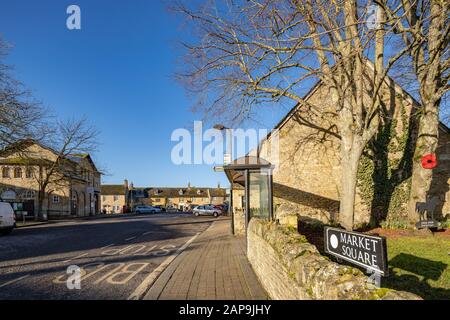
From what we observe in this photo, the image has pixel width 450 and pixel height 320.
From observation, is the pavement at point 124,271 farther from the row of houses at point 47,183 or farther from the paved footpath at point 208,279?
the row of houses at point 47,183

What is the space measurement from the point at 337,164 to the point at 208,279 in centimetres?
1298

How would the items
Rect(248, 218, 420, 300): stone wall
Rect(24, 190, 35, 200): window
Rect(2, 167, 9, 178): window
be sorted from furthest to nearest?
Rect(2, 167, 9, 178): window → Rect(24, 190, 35, 200): window → Rect(248, 218, 420, 300): stone wall

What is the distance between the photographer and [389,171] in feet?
60.3

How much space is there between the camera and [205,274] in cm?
866

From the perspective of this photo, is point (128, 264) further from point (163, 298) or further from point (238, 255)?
point (163, 298)

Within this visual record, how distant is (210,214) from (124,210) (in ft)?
108

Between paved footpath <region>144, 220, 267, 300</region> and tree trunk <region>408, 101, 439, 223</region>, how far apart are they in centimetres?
771

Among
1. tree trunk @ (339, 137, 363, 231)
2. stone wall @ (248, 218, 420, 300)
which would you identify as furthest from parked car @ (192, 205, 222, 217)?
stone wall @ (248, 218, 420, 300)

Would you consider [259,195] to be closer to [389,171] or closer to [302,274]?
[302,274]

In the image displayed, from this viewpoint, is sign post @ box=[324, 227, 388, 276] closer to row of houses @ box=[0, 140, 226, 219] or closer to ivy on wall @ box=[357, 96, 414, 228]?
ivy on wall @ box=[357, 96, 414, 228]

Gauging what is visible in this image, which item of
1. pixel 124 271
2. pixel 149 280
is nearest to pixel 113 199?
pixel 124 271

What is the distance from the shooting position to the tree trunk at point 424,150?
1452cm

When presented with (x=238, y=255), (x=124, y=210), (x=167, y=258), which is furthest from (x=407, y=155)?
(x=124, y=210)

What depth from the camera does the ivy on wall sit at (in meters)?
18.1
